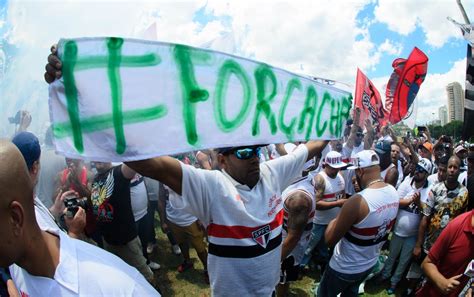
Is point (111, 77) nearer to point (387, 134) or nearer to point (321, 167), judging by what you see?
point (321, 167)

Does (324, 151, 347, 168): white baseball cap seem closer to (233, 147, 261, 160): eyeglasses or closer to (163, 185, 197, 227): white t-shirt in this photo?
(163, 185, 197, 227): white t-shirt

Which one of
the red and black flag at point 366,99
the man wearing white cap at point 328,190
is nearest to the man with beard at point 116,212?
the man wearing white cap at point 328,190

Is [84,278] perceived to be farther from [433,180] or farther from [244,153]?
[433,180]

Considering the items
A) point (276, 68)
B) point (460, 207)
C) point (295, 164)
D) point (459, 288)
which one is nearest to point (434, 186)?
point (460, 207)

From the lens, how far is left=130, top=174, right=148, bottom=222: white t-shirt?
14.9 feet

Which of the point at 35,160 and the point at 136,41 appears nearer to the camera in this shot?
the point at 136,41

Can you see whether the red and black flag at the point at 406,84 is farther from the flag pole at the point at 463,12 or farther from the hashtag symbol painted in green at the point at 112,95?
the hashtag symbol painted in green at the point at 112,95

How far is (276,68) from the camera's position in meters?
2.19

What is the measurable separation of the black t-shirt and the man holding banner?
168 cm

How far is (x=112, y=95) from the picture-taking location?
4.72 feet

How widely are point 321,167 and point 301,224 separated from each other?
2849 millimetres

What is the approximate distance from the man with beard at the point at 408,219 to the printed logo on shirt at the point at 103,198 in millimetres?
3859

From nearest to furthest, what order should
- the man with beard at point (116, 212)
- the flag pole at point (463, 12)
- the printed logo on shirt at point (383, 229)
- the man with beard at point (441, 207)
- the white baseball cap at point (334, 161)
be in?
the printed logo on shirt at point (383, 229), the man with beard at point (116, 212), the man with beard at point (441, 207), the white baseball cap at point (334, 161), the flag pole at point (463, 12)

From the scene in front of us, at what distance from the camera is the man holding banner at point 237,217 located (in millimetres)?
1978
